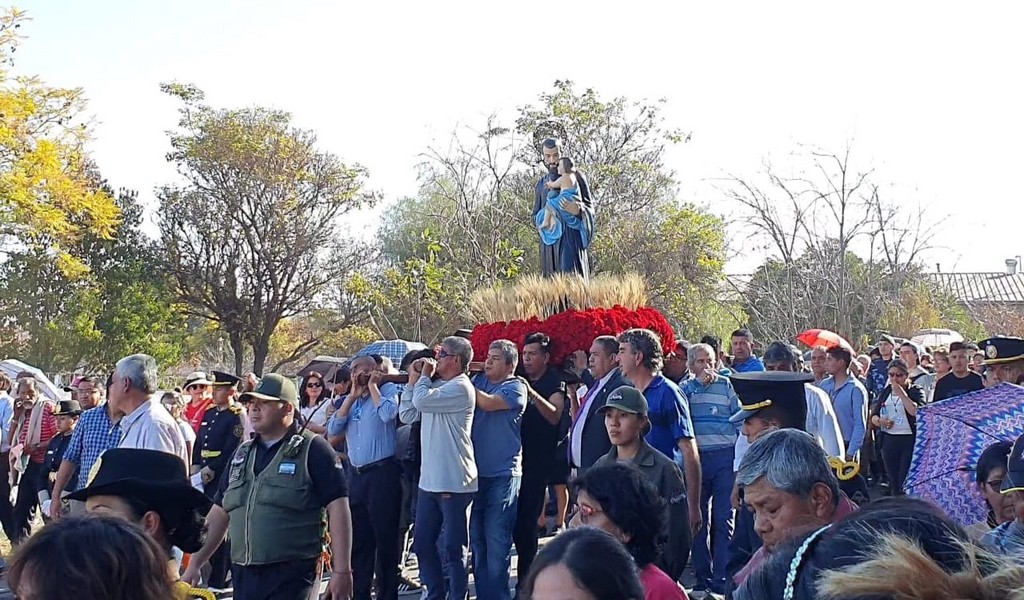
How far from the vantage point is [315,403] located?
405 inches

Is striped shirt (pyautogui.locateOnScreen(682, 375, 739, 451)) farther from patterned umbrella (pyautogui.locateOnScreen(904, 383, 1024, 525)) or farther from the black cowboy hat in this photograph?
the black cowboy hat

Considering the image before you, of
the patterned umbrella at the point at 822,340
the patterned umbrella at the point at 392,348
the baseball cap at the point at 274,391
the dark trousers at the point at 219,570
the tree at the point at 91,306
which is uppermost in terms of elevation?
the tree at the point at 91,306

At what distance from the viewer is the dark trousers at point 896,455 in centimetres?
1122

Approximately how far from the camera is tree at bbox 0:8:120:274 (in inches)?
1084

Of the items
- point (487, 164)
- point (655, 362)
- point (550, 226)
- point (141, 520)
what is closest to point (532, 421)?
point (655, 362)

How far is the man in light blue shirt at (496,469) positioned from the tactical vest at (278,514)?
2378 mm

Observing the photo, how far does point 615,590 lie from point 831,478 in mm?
941

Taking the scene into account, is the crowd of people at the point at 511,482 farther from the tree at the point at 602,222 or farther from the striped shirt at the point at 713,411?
the tree at the point at 602,222

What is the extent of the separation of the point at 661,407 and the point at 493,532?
66.5 inches

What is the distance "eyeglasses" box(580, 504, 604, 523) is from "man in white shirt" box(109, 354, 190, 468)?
3225mm

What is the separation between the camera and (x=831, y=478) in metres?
3.38

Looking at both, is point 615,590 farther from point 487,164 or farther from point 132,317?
point 132,317

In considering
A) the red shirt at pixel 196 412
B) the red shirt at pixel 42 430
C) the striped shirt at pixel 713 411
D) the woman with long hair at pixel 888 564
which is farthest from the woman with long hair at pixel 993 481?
the red shirt at pixel 42 430

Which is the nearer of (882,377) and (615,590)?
(615,590)
